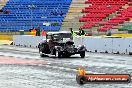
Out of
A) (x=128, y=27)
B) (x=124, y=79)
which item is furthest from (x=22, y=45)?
(x=124, y=79)

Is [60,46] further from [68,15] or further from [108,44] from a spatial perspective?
[68,15]

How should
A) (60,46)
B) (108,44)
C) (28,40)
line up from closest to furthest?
1. (60,46)
2. (108,44)
3. (28,40)

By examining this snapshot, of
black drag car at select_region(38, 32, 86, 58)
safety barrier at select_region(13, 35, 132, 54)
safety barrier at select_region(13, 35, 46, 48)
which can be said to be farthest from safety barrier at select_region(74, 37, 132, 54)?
safety barrier at select_region(13, 35, 46, 48)

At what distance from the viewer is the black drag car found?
2742cm

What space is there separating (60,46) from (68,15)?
124 ft

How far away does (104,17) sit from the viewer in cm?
6181

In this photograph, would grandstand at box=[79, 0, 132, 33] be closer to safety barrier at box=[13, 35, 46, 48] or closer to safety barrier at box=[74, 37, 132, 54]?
safety barrier at box=[13, 35, 46, 48]

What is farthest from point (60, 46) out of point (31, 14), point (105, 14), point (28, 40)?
point (31, 14)

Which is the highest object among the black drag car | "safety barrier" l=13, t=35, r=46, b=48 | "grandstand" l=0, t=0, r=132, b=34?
"grandstand" l=0, t=0, r=132, b=34

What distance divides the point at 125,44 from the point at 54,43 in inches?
251

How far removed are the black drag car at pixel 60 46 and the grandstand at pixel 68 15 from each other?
2748cm

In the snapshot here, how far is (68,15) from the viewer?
65250 mm

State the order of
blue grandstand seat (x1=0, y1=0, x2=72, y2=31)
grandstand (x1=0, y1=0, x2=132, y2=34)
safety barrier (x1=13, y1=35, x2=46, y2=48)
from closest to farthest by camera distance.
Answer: safety barrier (x1=13, y1=35, x2=46, y2=48), grandstand (x1=0, y1=0, x2=132, y2=34), blue grandstand seat (x1=0, y1=0, x2=72, y2=31)

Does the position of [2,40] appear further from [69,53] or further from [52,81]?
[52,81]
